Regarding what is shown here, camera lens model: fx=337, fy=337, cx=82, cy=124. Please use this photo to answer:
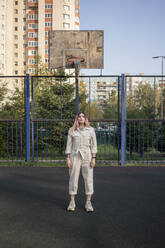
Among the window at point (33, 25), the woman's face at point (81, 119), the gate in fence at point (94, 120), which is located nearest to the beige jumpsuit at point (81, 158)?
the woman's face at point (81, 119)

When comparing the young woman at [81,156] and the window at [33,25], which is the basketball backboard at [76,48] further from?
the window at [33,25]

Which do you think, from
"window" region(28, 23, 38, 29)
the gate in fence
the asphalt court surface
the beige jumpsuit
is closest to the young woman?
the beige jumpsuit

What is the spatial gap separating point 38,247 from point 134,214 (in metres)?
1.96

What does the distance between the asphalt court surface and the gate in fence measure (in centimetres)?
189

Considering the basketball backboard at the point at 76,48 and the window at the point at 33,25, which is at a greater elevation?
the window at the point at 33,25

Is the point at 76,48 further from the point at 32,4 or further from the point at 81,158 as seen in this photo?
the point at 32,4

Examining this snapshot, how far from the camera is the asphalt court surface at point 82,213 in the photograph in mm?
4250

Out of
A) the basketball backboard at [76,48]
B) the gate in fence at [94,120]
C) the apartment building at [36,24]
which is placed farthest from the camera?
the apartment building at [36,24]

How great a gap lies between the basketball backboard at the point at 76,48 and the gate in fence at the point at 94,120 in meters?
0.86

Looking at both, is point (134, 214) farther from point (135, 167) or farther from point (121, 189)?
point (135, 167)

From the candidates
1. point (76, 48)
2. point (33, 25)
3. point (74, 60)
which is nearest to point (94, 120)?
point (74, 60)

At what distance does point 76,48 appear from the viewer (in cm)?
1288

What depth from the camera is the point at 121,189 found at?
23.9ft

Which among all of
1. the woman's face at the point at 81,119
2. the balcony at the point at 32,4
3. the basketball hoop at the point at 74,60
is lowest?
the woman's face at the point at 81,119
